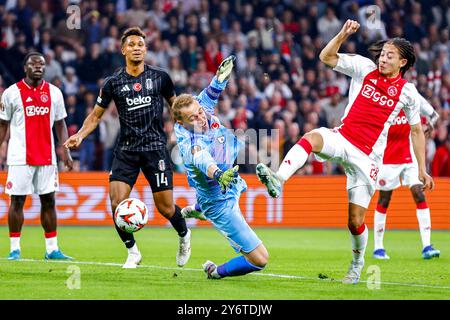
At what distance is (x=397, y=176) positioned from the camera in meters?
14.0

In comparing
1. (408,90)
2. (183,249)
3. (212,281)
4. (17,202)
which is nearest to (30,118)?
(17,202)

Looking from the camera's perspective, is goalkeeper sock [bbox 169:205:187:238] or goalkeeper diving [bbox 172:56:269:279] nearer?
goalkeeper diving [bbox 172:56:269:279]

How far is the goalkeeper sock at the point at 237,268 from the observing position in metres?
9.89

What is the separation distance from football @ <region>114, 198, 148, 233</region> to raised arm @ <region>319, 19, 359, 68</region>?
258cm

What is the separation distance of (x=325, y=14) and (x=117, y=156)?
1344 cm

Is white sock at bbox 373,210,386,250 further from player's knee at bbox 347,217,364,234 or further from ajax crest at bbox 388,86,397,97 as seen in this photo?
ajax crest at bbox 388,86,397,97

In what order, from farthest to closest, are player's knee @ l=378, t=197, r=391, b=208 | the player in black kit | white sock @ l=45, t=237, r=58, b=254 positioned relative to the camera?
player's knee @ l=378, t=197, r=391, b=208, white sock @ l=45, t=237, r=58, b=254, the player in black kit

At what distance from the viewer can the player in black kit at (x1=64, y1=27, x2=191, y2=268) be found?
11.1 m

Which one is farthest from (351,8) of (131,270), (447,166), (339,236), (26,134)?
(131,270)

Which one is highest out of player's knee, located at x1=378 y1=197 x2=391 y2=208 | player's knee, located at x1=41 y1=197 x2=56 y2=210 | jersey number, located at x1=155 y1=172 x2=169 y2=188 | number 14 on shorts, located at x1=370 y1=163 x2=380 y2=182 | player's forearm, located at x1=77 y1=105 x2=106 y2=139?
player's forearm, located at x1=77 y1=105 x2=106 y2=139

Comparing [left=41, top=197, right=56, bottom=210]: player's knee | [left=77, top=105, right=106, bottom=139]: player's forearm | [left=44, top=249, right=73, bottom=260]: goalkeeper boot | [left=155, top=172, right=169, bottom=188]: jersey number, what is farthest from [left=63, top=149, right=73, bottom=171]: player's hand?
[left=155, top=172, right=169, bottom=188]: jersey number

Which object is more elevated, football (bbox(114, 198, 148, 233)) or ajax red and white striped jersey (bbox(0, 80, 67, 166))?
ajax red and white striped jersey (bbox(0, 80, 67, 166))

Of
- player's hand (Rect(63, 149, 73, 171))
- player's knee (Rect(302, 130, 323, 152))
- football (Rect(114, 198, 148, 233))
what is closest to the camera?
player's knee (Rect(302, 130, 323, 152))
